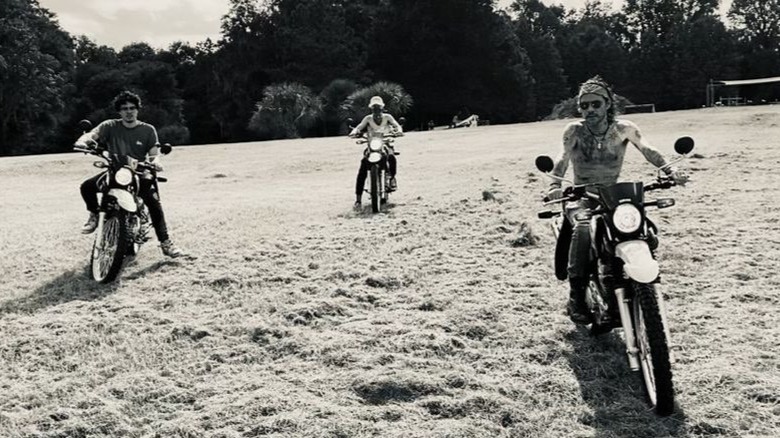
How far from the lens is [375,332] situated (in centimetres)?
526

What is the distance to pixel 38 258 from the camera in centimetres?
815

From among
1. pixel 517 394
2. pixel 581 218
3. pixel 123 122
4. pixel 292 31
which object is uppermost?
pixel 292 31

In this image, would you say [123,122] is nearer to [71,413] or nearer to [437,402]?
[71,413]

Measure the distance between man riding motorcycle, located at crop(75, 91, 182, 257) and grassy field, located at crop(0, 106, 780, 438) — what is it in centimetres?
63

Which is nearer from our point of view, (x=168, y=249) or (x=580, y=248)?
(x=580, y=248)

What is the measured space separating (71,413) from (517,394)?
251 cm

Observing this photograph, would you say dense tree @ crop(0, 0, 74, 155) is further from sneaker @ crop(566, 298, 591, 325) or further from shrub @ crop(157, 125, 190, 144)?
sneaker @ crop(566, 298, 591, 325)

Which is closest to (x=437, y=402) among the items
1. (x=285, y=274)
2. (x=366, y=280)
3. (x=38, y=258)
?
(x=366, y=280)

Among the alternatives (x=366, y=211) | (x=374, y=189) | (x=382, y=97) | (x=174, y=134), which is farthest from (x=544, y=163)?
(x=174, y=134)

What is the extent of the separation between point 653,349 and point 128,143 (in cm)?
557

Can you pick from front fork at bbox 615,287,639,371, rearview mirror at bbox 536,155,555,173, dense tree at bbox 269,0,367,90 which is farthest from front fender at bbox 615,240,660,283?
dense tree at bbox 269,0,367,90

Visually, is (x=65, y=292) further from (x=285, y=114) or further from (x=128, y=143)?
(x=285, y=114)

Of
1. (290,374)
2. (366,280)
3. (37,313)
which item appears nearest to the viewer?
(290,374)

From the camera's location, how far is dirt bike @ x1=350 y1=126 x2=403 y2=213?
10.7 metres
